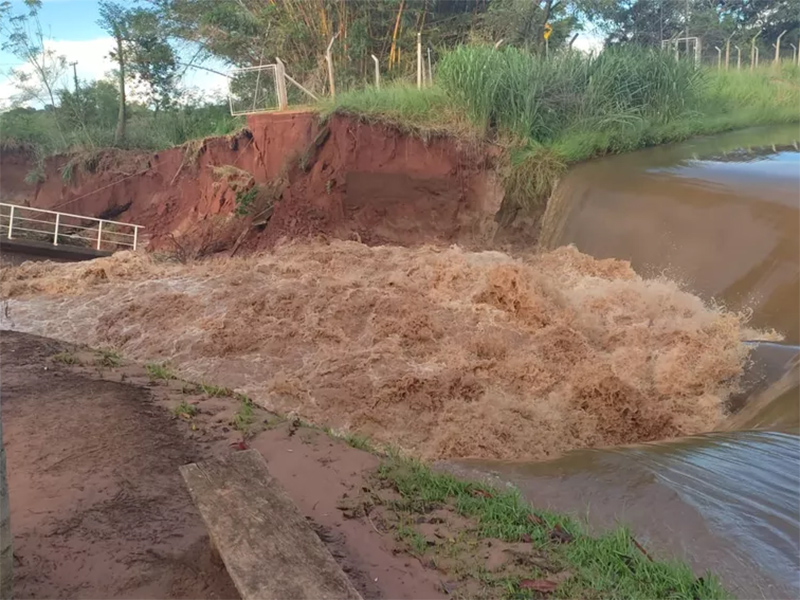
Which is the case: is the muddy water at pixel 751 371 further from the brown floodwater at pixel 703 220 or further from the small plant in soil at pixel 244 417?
the small plant in soil at pixel 244 417

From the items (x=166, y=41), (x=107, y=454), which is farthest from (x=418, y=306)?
(x=166, y=41)

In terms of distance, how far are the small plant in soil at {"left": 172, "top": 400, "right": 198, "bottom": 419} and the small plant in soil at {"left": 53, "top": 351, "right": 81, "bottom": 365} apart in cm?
177

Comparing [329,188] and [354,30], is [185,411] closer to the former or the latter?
[329,188]

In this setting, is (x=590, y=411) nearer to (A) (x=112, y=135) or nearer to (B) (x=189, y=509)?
(B) (x=189, y=509)

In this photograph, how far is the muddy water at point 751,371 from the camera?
3.53 metres

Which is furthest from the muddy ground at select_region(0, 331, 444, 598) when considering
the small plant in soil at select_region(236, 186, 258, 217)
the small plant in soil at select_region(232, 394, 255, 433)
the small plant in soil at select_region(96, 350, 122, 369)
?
the small plant in soil at select_region(236, 186, 258, 217)

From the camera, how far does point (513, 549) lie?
3.15 meters

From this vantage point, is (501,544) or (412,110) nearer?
(501,544)

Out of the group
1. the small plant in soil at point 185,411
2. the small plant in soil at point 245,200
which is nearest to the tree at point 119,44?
the small plant in soil at point 245,200

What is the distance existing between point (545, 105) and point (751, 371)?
6509 millimetres

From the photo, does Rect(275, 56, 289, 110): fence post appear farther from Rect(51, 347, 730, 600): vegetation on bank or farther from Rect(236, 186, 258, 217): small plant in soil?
Rect(51, 347, 730, 600): vegetation on bank

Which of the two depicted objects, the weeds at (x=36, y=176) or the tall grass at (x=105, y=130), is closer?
the tall grass at (x=105, y=130)

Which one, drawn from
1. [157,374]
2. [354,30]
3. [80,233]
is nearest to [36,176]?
[80,233]

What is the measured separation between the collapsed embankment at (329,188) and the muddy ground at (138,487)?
6743 millimetres
